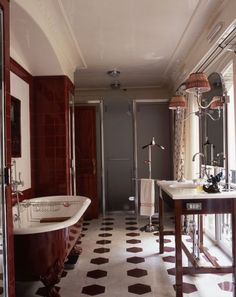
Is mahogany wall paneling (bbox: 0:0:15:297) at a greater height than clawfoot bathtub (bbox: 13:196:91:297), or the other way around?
mahogany wall paneling (bbox: 0:0:15:297)

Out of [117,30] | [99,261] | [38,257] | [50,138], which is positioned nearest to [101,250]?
[99,261]

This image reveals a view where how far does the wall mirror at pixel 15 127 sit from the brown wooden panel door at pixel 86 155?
6.19 feet

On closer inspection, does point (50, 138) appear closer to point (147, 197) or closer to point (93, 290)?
point (147, 197)

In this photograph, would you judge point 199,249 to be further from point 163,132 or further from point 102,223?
point 163,132

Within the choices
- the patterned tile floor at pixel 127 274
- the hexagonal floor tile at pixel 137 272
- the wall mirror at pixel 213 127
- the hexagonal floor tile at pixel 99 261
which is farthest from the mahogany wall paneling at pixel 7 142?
the wall mirror at pixel 213 127

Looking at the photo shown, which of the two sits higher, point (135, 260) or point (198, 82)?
point (198, 82)

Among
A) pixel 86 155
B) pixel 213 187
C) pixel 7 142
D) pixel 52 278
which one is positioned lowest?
pixel 52 278

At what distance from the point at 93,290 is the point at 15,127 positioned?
191 cm

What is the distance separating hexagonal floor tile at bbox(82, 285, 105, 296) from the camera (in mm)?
2537

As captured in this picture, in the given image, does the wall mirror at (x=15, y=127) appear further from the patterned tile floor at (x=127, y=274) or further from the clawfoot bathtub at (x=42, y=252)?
the patterned tile floor at (x=127, y=274)

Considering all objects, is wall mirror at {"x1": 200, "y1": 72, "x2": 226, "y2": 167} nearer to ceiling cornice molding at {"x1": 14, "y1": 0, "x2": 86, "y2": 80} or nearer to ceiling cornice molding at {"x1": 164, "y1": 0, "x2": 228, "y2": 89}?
ceiling cornice molding at {"x1": 164, "y1": 0, "x2": 228, "y2": 89}

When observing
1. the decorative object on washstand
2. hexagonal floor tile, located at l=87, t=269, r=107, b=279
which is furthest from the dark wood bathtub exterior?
the decorative object on washstand

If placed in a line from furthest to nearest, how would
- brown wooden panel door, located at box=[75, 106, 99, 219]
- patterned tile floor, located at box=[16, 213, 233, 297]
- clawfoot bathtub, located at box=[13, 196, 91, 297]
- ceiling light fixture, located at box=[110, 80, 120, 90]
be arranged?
ceiling light fixture, located at box=[110, 80, 120, 90], brown wooden panel door, located at box=[75, 106, 99, 219], patterned tile floor, located at box=[16, 213, 233, 297], clawfoot bathtub, located at box=[13, 196, 91, 297]

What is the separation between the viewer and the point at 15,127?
3.44 metres
